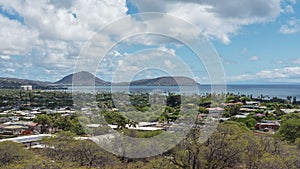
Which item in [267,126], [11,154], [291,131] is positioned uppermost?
[291,131]

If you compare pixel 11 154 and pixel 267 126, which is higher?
pixel 11 154

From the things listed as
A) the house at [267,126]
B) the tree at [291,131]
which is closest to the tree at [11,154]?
the tree at [291,131]

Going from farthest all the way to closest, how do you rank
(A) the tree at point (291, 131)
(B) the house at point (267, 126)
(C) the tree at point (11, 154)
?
(B) the house at point (267, 126) → (A) the tree at point (291, 131) → (C) the tree at point (11, 154)

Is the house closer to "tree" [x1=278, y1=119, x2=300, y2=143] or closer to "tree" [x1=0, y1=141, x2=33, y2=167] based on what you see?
"tree" [x1=278, y1=119, x2=300, y2=143]

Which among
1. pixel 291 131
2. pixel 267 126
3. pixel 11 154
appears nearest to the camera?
pixel 11 154

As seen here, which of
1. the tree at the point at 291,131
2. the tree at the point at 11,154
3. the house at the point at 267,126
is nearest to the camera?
the tree at the point at 11,154

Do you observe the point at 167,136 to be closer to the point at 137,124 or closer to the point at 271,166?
the point at 271,166

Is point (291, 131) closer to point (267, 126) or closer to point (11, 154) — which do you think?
point (267, 126)

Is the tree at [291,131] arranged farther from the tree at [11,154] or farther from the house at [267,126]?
the tree at [11,154]

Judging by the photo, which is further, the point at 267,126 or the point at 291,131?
the point at 267,126

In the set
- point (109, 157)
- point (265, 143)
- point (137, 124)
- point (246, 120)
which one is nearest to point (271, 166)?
point (265, 143)

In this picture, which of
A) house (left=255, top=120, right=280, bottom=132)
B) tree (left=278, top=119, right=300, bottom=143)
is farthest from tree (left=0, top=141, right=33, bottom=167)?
house (left=255, top=120, right=280, bottom=132)

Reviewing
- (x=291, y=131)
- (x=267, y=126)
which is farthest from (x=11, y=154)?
(x=267, y=126)
